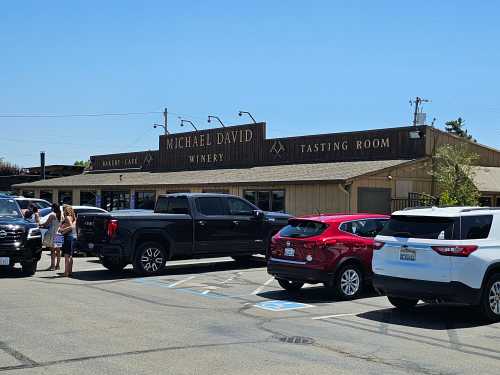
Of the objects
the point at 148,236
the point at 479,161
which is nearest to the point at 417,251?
the point at 148,236

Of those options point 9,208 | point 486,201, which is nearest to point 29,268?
point 9,208

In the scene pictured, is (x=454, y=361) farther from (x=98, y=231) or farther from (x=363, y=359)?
(x=98, y=231)

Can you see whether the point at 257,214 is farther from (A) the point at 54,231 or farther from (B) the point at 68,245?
(A) the point at 54,231

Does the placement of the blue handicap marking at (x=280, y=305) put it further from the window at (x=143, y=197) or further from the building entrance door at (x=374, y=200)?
the window at (x=143, y=197)

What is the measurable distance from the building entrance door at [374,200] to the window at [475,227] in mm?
14281

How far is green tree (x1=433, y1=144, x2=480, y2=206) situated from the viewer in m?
23.7

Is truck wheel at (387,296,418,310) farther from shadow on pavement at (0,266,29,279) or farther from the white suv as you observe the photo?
shadow on pavement at (0,266,29,279)

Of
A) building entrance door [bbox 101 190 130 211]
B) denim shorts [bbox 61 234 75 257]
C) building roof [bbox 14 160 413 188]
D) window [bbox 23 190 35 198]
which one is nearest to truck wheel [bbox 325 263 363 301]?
denim shorts [bbox 61 234 75 257]

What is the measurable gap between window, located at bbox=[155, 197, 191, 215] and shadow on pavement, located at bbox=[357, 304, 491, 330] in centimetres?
686

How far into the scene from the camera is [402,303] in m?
11.0

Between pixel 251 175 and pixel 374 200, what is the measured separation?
7.20 meters

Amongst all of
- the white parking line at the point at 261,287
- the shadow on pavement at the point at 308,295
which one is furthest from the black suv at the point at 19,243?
the shadow on pavement at the point at 308,295

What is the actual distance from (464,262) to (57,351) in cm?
570

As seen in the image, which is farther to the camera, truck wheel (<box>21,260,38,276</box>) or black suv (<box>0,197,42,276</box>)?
truck wheel (<box>21,260,38,276</box>)
